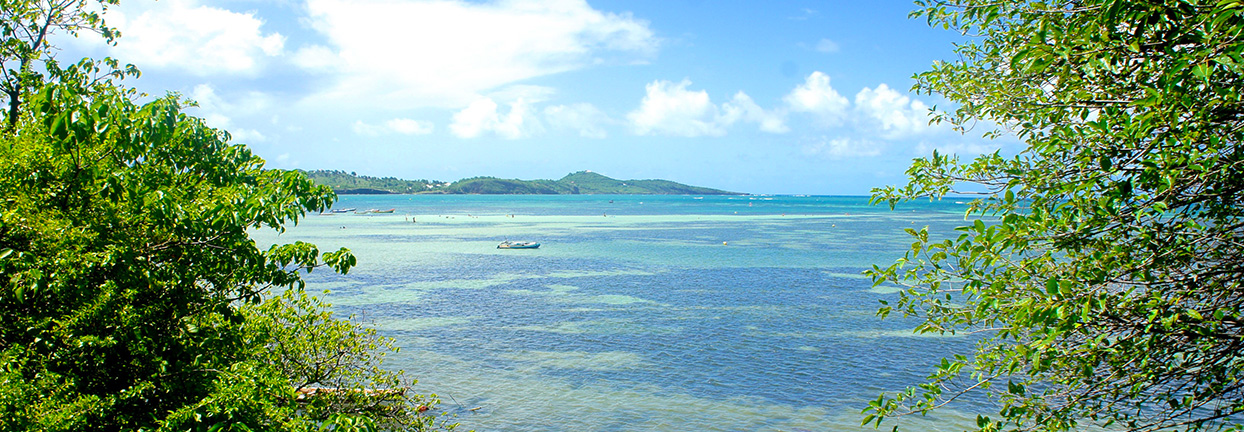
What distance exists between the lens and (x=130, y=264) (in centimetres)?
675

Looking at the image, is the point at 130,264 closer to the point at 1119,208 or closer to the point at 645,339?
the point at 1119,208

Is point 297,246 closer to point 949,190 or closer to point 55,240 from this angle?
point 55,240

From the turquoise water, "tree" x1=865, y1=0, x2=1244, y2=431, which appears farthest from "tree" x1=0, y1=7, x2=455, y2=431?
the turquoise water

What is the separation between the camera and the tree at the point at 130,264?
6.46m

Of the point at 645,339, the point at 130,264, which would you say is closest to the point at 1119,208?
the point at 130,264

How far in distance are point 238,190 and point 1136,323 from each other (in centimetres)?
853

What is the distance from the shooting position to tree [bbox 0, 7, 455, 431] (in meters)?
6.46

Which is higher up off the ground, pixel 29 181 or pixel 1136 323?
pixel 29 181

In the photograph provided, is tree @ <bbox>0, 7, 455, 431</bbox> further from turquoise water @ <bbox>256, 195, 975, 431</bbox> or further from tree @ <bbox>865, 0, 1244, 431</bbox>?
turquoise water @ <bbox>256, 195, 975, 431</bbox>

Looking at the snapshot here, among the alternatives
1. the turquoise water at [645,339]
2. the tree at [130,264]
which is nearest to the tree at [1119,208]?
the tree at [130,264]

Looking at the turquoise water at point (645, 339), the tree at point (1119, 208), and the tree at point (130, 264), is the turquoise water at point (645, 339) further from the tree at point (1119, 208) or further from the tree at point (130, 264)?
the tree at point (1119, 208)

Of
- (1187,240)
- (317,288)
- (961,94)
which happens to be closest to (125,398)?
(961,94)

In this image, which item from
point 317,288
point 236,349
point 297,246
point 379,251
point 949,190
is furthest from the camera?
point 379,251

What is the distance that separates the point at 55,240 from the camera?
6.72 m
